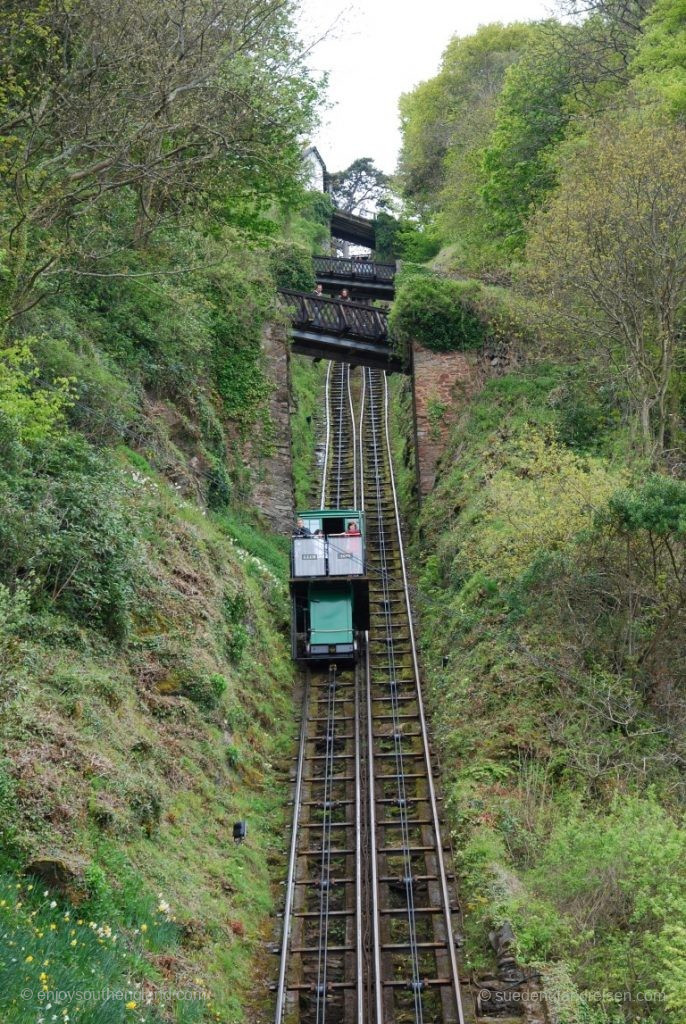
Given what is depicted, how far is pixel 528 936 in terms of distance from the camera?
11984 mm

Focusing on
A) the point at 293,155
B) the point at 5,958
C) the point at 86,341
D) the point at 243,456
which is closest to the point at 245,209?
the point at 293,155

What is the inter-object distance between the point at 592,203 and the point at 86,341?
36.1ft

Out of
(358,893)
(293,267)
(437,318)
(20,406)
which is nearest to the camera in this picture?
(358,893)

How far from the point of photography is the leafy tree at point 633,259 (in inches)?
837

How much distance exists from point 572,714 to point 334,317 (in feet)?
63.7

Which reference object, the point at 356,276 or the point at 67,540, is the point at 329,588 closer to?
the point at 67,540

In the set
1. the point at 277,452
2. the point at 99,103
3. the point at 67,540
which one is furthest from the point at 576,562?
the point at 277,452

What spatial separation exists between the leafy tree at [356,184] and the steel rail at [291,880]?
238 feet

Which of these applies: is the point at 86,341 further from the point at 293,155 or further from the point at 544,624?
the point at 544,624

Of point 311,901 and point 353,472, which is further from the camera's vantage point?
point 353,472

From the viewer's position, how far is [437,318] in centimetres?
3212

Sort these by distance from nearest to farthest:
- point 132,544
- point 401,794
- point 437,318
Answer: point 132,544, point 401,794, point 437,318

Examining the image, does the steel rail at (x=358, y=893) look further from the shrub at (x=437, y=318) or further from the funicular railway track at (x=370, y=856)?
the shrub at (x=437, y=318)

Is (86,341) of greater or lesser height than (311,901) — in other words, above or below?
above
